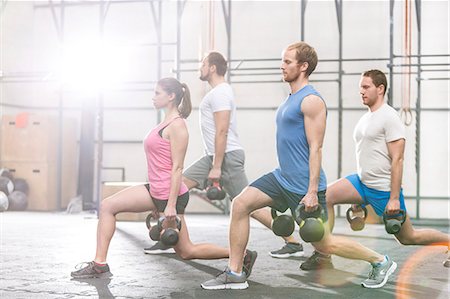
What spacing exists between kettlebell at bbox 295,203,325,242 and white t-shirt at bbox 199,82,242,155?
155 centimetres

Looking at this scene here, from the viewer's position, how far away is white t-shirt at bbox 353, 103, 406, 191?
177 inches

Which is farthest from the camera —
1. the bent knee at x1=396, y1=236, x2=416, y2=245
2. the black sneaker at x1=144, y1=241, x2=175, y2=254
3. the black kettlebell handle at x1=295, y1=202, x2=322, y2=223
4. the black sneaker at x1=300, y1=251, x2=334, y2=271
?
the black sneaker at x1=144, y1=241, x2=175, y2=254

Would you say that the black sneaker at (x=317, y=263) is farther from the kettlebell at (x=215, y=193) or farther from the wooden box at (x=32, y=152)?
the wooden box at (x=32, y=152)

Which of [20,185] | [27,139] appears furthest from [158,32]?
[20,185]

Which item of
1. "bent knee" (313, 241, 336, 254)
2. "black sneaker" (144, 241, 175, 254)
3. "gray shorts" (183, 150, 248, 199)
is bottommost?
"black sneaker" (144, 241, 175, 254)

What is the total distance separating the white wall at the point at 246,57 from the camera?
1137 centimetres

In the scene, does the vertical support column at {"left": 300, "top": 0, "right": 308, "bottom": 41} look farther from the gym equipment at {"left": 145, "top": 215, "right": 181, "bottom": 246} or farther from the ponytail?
the gym equipment at {"left": 145, "top": 215, "right": 181, "bottom": 246}

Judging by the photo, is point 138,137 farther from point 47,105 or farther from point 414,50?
point 414,50

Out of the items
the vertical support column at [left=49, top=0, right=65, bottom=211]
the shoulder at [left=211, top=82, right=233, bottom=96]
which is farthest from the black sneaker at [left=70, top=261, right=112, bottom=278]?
the vertical support column at [left=49, top=0, right=65, bottom=211]

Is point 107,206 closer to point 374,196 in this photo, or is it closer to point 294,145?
point 294,145

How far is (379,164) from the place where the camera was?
457 cm

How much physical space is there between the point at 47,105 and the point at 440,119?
6500mm

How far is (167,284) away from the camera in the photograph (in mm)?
4395

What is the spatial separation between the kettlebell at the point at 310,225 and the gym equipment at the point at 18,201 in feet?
27.8
